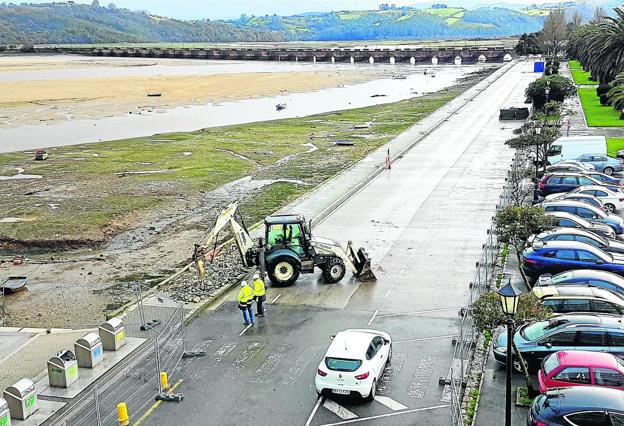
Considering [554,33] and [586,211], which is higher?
[554,33]

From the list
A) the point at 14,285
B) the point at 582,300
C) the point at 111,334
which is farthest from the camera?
the point at 14,285

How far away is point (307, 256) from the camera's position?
25.3 meters

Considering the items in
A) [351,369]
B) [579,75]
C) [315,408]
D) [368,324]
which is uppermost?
[351,369]

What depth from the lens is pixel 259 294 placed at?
72.9ft

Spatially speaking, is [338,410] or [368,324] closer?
[338,410]

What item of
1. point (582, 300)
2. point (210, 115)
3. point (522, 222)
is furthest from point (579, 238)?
point (210, 115)

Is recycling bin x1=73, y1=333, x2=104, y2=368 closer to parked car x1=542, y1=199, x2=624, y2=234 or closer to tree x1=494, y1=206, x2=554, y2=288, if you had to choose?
tree x1=494, y1=206, x2=554, y2=288

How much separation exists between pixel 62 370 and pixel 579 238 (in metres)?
17.5

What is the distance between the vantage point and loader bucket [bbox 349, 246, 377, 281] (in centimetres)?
2545

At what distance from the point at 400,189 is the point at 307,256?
1624 cm

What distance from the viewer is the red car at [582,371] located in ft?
49.7

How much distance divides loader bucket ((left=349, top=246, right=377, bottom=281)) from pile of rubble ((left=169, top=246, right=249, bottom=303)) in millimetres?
4209

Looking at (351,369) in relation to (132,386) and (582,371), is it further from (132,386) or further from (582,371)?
(132,386)

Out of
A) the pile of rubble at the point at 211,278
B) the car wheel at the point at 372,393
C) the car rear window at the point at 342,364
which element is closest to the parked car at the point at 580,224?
the pile of rubble at the point at 211,278
